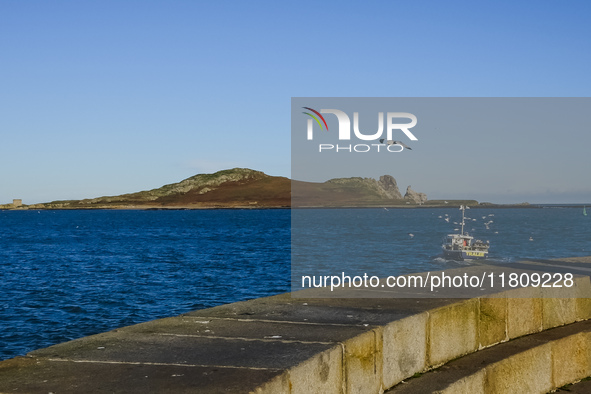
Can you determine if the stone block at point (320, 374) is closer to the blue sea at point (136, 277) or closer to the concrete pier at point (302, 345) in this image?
the concrete pier at point (302, 345)

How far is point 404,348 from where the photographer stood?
441 cm

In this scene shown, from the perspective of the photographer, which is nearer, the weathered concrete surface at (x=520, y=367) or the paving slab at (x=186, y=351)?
the paving slab at (x=186, y=351)

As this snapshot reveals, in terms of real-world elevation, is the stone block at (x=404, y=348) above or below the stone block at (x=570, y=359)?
above

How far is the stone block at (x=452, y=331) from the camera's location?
4719mm

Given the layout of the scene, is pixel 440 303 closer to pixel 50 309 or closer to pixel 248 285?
pixel 50 309

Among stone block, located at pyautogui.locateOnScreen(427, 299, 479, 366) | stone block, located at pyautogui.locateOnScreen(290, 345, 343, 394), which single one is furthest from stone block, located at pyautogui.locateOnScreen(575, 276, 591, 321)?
stone block, located at pyautogui.locateOnScreen(290, 345, 343, 394)

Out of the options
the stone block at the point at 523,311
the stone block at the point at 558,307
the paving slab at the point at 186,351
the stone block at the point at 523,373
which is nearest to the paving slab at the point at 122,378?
the paving slab at the point at 186,351

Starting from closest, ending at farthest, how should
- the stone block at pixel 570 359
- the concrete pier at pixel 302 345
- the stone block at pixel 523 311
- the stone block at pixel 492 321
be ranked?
the concrete pier at pixel 302 345
the stone block at pixel 492 321
the stone block at pixel 570 359
the stone block at pixel 523 311

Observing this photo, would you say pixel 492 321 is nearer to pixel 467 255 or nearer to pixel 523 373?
pixel 523 373

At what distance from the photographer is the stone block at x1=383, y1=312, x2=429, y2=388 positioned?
167 inches

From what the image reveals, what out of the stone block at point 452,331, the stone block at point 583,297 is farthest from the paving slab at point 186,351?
the stone block at point 583,297

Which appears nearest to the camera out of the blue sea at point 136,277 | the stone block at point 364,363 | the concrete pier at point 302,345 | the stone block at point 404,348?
the concrete pier at point 302,345

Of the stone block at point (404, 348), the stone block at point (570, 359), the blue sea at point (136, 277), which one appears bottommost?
the blue sea at point (136, 277)

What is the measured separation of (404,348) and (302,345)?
2.96 feet
